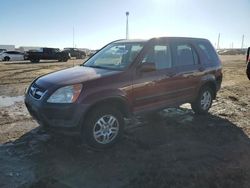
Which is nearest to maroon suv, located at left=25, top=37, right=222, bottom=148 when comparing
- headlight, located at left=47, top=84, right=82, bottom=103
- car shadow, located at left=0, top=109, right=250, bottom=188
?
headlight, located at left=47, top=84, right=82, bottom=103

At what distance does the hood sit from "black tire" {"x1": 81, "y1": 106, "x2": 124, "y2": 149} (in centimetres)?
58

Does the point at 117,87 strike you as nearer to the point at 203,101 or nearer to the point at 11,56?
the point at 203,101

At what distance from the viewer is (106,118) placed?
5.71 meters

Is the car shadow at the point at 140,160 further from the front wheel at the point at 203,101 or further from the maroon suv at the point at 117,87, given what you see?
the front wheel at the point at 203,101

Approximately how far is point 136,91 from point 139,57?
68 centimetres

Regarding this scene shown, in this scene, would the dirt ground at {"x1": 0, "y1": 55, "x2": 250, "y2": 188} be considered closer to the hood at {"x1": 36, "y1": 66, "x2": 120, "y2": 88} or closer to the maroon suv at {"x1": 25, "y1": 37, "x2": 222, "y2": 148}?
the maroon suv at {"x1": 25, "y1": 37, "x2": 222, "y2": 148}

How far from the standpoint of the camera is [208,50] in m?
8.46

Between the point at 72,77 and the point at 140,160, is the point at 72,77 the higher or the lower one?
the higher one

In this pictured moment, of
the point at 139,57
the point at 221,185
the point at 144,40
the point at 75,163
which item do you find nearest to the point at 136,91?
the point at 139,57

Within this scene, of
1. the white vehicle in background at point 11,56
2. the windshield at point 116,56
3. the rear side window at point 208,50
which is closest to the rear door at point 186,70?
the rear side window at point 208,50

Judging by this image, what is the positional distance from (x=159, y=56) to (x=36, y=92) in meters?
2.57

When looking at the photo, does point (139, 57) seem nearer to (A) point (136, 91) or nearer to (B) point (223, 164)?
(A) point (136, 91)

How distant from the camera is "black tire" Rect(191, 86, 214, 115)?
26.6 feet

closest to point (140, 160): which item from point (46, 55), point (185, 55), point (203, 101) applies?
point (185, 55)
